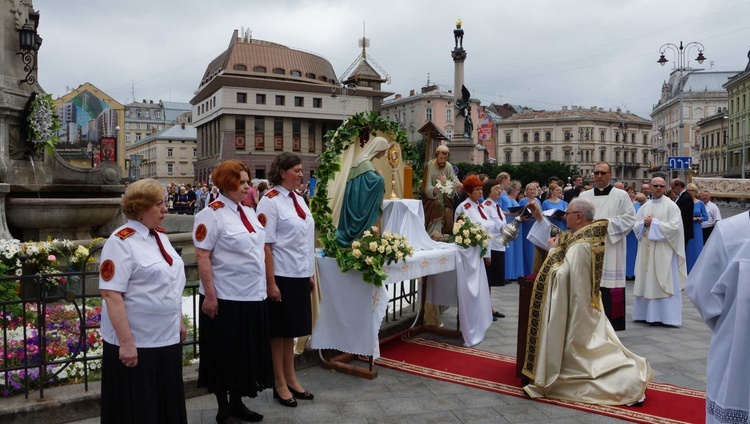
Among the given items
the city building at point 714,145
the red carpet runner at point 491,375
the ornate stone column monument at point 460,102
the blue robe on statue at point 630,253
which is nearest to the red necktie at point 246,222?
the red carpet runner at point 491,375

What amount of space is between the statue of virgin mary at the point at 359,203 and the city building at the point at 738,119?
7872 centimetres

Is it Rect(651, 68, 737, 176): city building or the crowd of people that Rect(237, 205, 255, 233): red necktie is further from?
Rect(651, 68, 737, 176): city building

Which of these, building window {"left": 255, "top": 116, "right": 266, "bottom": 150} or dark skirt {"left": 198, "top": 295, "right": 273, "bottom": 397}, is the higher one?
building window {"left": 255, "top": 116, "right": 266, "bottom": 150}

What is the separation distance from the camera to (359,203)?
260 inches

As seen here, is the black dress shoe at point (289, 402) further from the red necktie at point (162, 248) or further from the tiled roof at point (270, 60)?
the tiled roof at point (270, 60)

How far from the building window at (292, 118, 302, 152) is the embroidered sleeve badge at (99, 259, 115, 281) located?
61.6 metres

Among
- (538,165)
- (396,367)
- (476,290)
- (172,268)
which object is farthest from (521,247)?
(538,165)

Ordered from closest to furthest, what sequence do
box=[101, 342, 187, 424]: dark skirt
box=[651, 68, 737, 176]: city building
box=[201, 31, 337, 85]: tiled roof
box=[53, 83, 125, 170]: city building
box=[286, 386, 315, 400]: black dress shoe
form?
box=[101, 342, 187, 424]: dark skirt, box=[286, 386, 315, 400]: black dress shoe, box=[53, 83, 125, 170]: city building, box=[201, 31, 337, 85]: tiled roof, box=[651, 68, 737, 176]: city building

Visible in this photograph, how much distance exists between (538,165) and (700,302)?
75417mm

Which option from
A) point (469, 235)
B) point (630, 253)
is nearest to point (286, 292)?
point (469, 235)

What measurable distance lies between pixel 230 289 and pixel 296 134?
61.5m

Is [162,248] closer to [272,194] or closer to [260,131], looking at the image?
[272,194]

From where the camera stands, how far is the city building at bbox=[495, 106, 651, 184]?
114500mm

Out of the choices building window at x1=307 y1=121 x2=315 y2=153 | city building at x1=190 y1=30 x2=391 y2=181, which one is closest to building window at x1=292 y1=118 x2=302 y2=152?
city building at x1=190 y1=30 x2=391 y2=181
